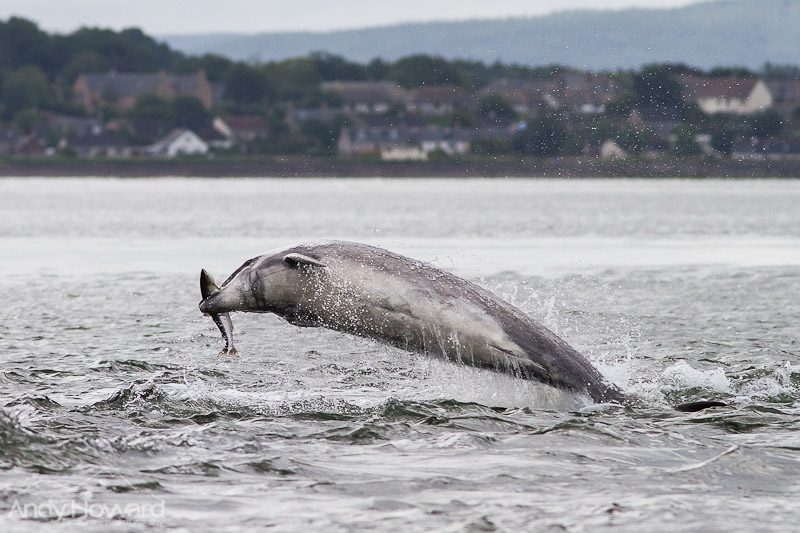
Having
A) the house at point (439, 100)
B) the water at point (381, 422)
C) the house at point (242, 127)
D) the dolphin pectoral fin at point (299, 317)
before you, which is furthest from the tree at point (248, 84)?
the dolphin pectoral fin at point (299, 317)

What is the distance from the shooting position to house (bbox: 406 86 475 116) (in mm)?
168000

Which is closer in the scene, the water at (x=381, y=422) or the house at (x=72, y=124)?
the water at (x=381, y=422)

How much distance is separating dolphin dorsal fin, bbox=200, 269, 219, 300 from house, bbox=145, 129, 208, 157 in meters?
144

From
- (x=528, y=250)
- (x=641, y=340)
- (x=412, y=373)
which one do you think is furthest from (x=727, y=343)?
(x=528, y=250)

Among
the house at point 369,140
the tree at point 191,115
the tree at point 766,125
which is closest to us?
the tree at point 766,125

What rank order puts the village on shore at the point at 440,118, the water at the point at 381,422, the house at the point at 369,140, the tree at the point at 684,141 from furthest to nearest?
the house at the point at 369,140
the village on shore at the point at 440,118
the tree at the point at 684,141
the water at the point at 381,422

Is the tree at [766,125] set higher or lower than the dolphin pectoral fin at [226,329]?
higher

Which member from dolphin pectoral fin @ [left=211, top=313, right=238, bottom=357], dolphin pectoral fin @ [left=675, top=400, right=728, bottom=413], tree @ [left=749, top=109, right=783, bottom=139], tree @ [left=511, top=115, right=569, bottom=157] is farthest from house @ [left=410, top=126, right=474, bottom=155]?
dolphin pectoral fin @ [left=211, top=313, right=238, bottom=357]

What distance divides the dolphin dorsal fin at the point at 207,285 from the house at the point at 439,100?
15323 centimetres

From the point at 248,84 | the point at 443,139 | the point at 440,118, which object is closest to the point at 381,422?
the point at 443,139

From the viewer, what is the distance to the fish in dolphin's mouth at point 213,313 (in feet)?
36.4

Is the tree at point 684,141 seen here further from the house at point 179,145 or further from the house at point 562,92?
the house at point 179,145

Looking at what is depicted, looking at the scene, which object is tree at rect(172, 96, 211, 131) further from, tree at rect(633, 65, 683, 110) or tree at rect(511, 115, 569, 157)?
tree at rect(633, 65, 683, 110)

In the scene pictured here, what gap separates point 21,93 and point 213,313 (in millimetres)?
178312
